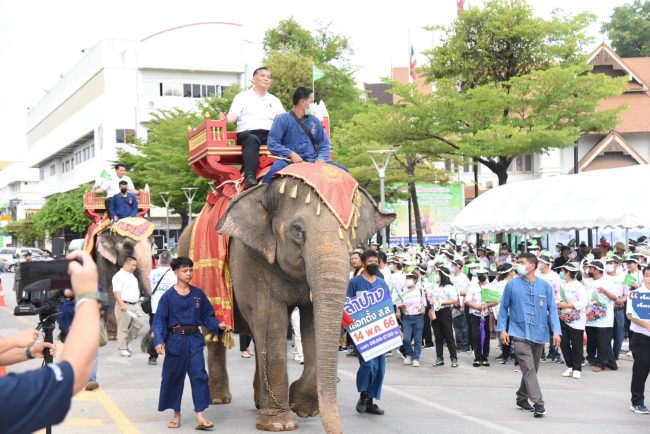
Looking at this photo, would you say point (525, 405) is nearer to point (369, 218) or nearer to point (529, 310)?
point (529, 310)

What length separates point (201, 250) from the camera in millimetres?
11234

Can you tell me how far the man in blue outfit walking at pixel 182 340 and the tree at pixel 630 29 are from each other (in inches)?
2638

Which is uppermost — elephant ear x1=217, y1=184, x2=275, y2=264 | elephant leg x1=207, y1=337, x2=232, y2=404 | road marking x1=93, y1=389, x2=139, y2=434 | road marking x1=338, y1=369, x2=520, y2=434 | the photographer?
elephant ear x1=217, y1=184, x2=275, y2=264

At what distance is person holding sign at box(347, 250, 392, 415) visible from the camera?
1057cm

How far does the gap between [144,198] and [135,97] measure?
54.7 meters

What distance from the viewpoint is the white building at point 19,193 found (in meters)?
113

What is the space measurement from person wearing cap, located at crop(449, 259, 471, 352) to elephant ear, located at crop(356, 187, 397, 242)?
6750 mm

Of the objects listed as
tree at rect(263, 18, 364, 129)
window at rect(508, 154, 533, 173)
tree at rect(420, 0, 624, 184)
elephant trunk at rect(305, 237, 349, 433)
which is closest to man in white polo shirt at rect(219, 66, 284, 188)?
elephant trunk at rect(305, 237, 349, 433)

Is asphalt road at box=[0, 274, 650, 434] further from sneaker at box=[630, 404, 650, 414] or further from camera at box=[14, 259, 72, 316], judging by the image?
camera at box=[14, 259, 72, 316]

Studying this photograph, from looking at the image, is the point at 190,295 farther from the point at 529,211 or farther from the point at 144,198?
the point at 529,211

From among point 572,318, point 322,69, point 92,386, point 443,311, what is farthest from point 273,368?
point 322,69

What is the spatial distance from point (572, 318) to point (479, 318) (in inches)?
74.7

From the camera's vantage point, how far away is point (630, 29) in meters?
72.6

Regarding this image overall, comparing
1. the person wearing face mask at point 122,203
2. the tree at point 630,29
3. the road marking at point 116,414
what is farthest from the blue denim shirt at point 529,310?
the tree at point 630,29
